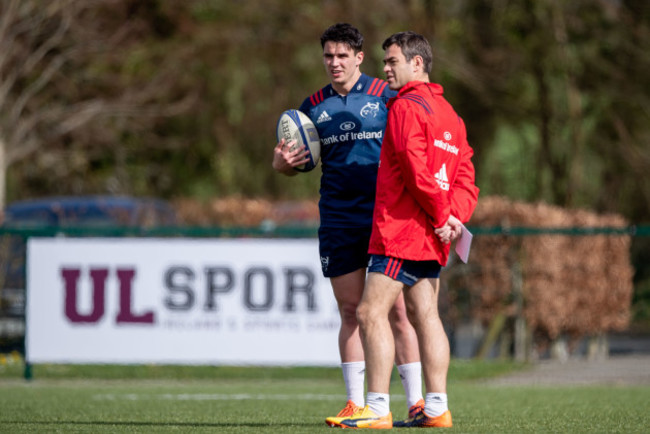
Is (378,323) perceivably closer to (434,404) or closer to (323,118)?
(434,404)

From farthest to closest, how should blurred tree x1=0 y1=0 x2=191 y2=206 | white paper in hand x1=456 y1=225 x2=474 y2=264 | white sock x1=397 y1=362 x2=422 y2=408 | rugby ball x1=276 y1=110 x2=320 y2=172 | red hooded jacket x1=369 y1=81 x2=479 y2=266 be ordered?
blurred tree x1=0 y1=0 x2=191 y2=206 < rugby ball x1=276 y1=110 x2=320 y2=172 < white sock x1=397 y1=362 x2=422 y2=408 < white paper in hand x1=456 y1=225 x2=474 y2=264 < red hooded jacket x1=369 y1=81 x2=479 y2=266

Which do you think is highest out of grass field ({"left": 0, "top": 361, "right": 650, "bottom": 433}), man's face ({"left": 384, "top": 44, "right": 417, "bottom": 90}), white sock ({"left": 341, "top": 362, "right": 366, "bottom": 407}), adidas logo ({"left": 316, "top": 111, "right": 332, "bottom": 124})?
man's face ({"left": 384, "top": 44, "right": 417, "bottom": 90})

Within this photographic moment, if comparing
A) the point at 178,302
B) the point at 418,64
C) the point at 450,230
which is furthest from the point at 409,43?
the point at 178,302

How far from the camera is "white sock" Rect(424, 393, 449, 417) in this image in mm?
6688

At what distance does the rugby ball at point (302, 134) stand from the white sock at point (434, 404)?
154cm

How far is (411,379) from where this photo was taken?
7051mm

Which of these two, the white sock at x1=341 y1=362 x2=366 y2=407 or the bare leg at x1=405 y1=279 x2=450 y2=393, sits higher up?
the bare leg at x1=405 y1=279 x2=450 y2=393

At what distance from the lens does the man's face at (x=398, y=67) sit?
258 inches

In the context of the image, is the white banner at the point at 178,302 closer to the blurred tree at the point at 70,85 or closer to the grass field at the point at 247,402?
the grass field at the point at 247,402

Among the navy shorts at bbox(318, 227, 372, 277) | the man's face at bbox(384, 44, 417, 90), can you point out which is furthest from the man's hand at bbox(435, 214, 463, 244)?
the man's face at bbox(384, 44, 417, 90)

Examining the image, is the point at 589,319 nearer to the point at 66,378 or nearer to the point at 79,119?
the point at 66,378

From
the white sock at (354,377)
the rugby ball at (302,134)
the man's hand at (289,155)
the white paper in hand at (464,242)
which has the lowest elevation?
the white sock at (354,377)

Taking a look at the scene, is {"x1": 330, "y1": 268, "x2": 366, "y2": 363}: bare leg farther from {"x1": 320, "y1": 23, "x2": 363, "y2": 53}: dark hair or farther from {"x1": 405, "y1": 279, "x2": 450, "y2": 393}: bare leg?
{"x1": 320, "y1": 23, "x2": 363, "y2": 53}: dark hair

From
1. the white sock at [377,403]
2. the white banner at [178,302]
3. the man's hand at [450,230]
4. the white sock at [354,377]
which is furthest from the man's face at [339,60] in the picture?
the white banner at [178,302]
